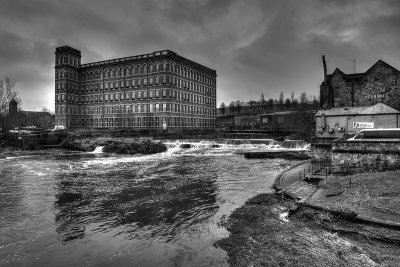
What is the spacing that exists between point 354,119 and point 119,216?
2999 centimetres

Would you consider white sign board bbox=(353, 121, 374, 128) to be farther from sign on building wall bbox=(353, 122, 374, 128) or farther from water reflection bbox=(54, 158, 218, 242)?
water reflection bbox=(54, 158, 218, 242)

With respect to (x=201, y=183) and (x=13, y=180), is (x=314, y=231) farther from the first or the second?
(x=13, y=180)

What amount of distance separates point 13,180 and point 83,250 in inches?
602

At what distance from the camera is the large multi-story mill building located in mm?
71312

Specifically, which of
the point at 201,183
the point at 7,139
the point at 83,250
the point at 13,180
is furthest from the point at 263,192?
the point at 7,139

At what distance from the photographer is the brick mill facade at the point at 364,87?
4888cm

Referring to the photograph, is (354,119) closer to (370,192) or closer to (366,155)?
(366,155)

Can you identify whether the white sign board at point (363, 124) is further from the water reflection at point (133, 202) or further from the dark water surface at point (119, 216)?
the water reflection at point (133, 202)

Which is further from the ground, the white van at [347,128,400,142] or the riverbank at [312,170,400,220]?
the white van at [347,128,400,142]

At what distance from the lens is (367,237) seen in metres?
8.63

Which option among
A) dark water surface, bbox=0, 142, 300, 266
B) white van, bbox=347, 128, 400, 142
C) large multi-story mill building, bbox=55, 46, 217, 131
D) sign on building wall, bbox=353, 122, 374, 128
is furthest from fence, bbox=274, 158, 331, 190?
large multi-story mill building, bbox=55, 46, 217, 131

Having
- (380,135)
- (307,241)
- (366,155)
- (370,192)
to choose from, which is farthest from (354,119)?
(307,241)

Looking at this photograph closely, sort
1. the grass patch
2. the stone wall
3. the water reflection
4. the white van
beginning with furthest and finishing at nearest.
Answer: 1. the white van
2. the stone wall
3. the water reflection
4. the grass patch

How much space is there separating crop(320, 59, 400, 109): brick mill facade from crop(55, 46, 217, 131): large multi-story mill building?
109 feet
